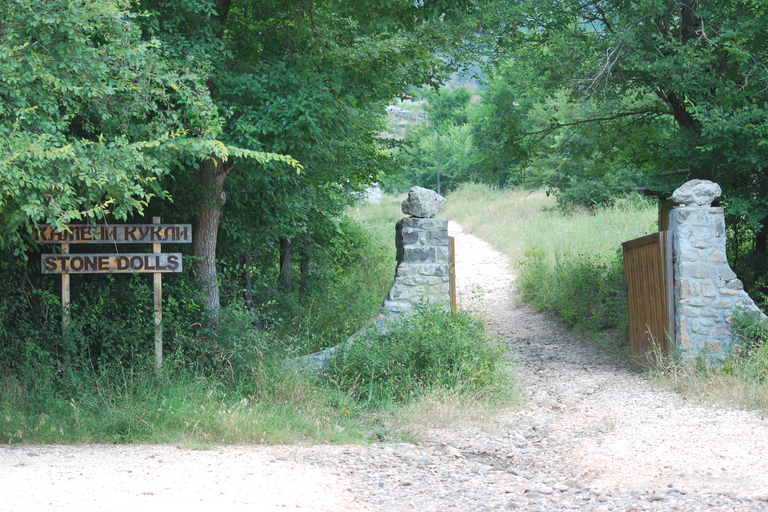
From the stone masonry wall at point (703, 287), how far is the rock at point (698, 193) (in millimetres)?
71

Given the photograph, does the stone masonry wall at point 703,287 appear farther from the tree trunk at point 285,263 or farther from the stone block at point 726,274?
the tree trunk at point 285,263

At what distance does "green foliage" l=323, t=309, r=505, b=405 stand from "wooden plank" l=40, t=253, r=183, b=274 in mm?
2120

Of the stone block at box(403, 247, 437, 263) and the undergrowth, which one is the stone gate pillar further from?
the undergrowth

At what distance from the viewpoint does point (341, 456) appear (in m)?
5.93

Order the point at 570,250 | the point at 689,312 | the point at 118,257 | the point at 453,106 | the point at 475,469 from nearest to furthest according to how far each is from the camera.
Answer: the point at 475,469
the point at 118,257
the point at 689,312
the point at 570,250
the point at 453,106


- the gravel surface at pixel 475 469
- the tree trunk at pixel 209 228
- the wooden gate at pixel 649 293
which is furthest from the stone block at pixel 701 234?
the tree trunk at pixel 209 228

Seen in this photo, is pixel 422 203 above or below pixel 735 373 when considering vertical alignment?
above

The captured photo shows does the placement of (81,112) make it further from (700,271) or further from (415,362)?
(700,271)

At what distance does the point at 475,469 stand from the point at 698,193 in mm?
4291

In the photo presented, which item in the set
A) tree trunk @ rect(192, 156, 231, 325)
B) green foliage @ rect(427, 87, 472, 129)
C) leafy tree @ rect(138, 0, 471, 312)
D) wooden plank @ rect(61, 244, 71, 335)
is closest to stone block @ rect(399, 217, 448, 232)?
leafy tree @ rect(138, 0, 471, 312)

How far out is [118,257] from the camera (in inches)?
299

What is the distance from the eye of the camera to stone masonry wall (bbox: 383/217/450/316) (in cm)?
836

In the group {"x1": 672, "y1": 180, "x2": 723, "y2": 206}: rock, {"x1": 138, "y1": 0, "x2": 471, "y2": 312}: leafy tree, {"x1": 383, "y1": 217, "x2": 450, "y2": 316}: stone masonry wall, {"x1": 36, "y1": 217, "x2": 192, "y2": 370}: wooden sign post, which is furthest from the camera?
{"x1": 383, "y1": 217, "x2": 450, "y2": 316}: stone masonry wall

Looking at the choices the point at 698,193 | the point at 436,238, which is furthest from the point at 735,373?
the point at 436,238
